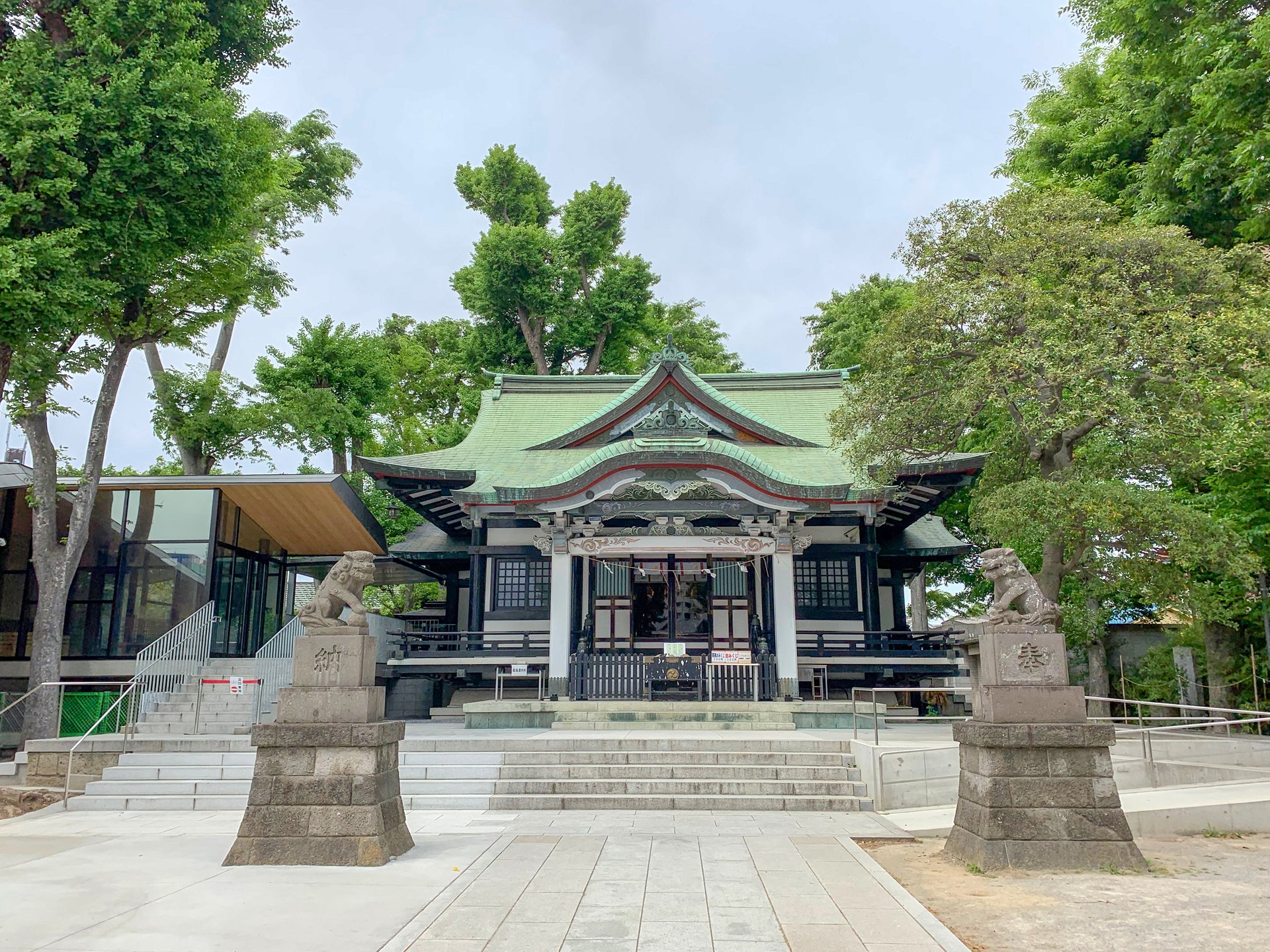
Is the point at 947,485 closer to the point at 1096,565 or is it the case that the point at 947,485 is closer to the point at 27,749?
the point at 1096,565

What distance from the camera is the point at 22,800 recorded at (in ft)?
33.3

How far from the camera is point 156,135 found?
39.1 ft

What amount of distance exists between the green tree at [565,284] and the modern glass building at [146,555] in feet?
63.6

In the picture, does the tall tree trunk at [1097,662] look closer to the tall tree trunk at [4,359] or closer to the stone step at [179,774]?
the stone step at [179,774]

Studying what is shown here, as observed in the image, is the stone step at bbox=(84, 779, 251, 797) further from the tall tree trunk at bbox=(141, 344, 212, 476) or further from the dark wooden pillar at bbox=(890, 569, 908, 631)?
the dark wooden pillar at bbox=(890, 569, 908, 631)

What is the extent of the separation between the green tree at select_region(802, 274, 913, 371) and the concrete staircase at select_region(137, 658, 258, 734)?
23.3 metres

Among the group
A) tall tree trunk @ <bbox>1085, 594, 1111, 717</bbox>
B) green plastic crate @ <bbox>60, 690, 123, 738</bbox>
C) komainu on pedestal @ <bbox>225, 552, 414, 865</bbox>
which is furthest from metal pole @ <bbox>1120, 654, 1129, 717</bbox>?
green plastic crate @ <bbox>60, 690, 123, 738</bbox>

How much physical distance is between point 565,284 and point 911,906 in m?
32.7

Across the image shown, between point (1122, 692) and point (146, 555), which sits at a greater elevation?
point (146, 555)

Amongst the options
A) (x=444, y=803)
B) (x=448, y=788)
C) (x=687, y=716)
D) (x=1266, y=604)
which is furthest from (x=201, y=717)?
(x=1266, y=604)

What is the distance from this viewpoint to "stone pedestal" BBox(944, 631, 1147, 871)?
687 centimetres

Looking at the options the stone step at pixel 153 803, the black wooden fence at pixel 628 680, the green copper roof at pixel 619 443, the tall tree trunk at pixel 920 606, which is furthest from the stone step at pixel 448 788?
the tall tree trunk at pixel 920 606

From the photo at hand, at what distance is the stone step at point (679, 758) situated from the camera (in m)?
10.9

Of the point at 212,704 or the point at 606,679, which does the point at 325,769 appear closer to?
the point at 212,704
